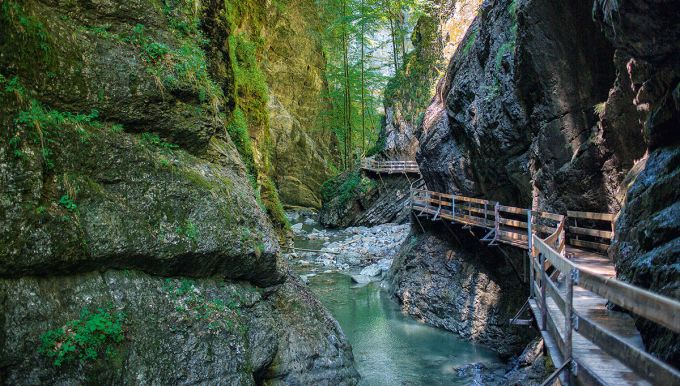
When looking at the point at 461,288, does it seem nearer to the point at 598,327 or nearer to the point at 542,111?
the point at 542,111

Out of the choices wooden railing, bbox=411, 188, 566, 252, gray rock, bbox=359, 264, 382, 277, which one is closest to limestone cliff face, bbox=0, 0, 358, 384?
wooden railing, bbox=411, 188, 566, 252

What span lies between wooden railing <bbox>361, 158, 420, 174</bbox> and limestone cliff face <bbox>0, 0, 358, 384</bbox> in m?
22.3

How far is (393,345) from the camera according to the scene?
12305 mm

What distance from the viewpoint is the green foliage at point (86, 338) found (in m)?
5.16

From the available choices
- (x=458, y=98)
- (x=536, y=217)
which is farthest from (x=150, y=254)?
(x=458, y=98)

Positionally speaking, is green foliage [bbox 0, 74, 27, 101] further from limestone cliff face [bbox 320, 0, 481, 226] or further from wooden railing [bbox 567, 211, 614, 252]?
limestone cliff face [bbox 320, 0, 481, 226]

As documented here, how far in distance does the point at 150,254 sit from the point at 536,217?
9044 mm

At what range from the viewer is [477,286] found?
13531 millimetres

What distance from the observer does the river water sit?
10.4 meters

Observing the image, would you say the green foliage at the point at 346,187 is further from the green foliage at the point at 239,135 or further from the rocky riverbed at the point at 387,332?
the green foliage at the point at 239,135

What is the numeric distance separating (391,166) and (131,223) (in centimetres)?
2593

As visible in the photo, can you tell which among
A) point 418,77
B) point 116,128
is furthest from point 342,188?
point 116,128

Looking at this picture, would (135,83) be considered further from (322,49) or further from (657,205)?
(322,49)

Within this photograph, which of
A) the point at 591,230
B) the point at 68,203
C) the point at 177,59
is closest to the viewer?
the point at 68,203
